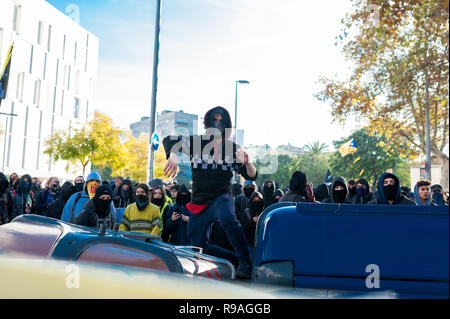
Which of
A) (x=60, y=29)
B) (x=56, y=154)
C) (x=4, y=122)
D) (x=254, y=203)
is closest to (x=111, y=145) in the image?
(x=56, y=154)

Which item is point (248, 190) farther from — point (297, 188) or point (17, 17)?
point (17, 17)

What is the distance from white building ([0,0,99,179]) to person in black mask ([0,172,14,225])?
1094 inches

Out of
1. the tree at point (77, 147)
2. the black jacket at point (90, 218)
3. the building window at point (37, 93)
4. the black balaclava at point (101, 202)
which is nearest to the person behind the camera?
the black jacket at point (90, 218)

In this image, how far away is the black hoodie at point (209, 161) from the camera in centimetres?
410

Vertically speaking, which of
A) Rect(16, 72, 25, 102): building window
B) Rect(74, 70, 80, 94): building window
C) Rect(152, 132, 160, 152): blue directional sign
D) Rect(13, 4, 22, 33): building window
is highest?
Rect(13, 4, 22, 33): building window

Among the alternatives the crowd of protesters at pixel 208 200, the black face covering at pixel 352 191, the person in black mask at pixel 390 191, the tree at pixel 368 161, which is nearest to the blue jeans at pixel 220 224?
the crowd of protesters at pixel 208 200

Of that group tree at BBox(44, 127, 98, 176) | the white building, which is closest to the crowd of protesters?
tree at BBox(44, 127, 98, 176)

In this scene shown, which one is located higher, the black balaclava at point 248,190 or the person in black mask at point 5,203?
the black balaclava at point 248,190

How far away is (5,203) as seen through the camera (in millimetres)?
8367

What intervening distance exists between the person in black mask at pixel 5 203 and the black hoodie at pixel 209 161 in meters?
5.17

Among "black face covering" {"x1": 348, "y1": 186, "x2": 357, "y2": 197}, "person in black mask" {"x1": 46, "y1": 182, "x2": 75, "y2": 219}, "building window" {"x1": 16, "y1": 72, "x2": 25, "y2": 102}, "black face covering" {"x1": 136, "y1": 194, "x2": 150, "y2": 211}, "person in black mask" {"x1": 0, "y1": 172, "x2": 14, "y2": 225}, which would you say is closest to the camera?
"black face covering" {"x1": 136, "y1": 194, "x2": 150, "y2": 211}

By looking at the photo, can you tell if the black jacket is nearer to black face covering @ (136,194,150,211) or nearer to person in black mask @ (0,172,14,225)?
black face covering @ (136,194,150,211)

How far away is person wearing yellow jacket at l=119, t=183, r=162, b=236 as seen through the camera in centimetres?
609

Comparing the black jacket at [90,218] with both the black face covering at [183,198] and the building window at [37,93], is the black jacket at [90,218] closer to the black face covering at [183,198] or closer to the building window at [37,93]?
the black face covering at [183,198]
